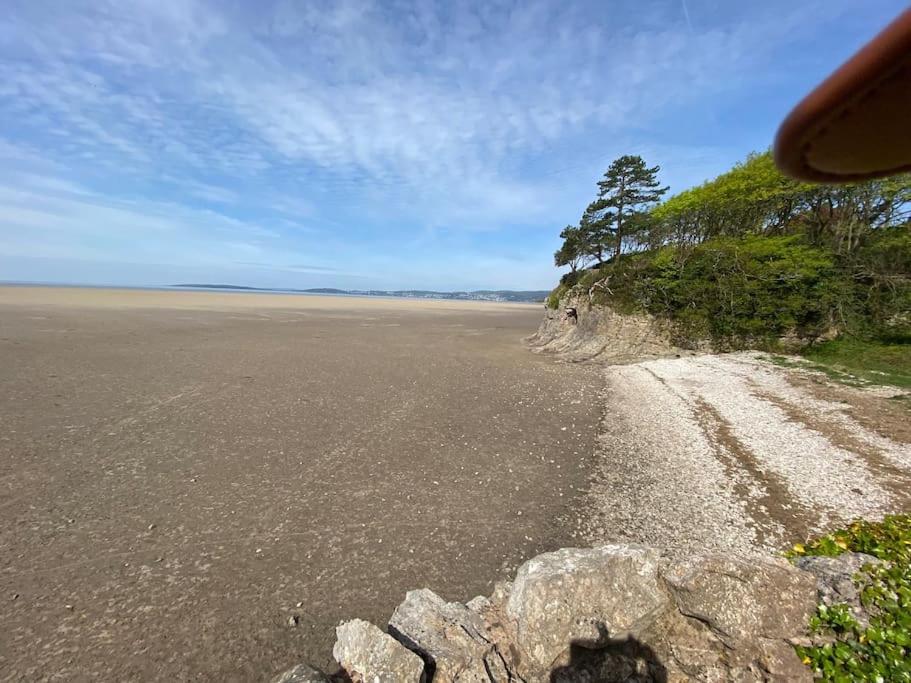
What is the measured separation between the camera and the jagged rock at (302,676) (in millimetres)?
3354

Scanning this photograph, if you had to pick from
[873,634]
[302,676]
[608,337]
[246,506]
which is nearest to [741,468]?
[873,634]

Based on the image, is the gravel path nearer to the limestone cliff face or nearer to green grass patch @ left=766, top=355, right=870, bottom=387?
green grass patch @ left=766, top=355, right=870, bottom=387

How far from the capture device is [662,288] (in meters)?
22.7

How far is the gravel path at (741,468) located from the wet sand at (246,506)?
94 cm

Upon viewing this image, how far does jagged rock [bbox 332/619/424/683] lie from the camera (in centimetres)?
349

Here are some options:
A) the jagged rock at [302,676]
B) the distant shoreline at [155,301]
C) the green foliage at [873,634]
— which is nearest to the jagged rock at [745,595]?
the green foliage at [873,634]

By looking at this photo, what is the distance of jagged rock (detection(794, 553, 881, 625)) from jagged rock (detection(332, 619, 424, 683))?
162 inches

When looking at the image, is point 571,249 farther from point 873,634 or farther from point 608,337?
point 873,634

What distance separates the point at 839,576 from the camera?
13.5 feet

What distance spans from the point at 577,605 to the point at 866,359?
65.3 ft

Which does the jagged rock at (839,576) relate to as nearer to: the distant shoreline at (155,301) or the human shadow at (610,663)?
the human shadow at (610,663)

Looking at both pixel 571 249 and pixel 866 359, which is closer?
pixel 866 359

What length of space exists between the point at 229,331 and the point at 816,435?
3371 centimetres

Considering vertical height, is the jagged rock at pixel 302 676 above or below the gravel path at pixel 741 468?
above
